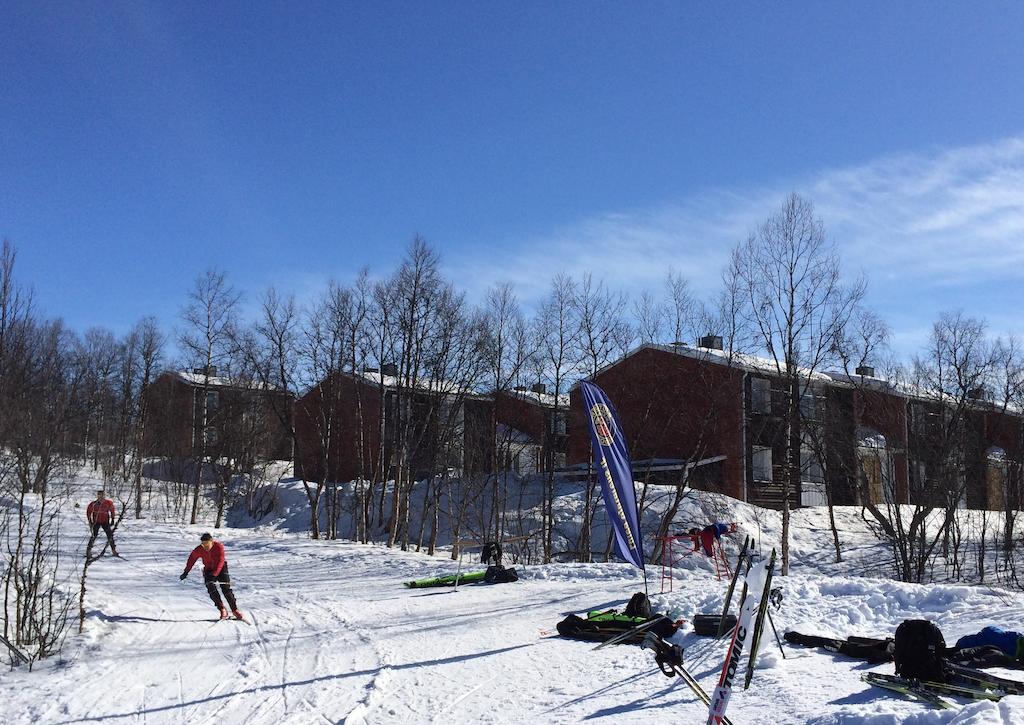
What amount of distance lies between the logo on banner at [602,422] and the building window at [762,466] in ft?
94.8

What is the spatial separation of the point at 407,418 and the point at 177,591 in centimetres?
1394

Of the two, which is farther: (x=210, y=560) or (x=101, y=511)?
(x=101, y=511)

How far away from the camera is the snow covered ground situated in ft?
26.0

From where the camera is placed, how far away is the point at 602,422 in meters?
11.9

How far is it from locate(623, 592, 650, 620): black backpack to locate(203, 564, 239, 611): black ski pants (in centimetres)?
648

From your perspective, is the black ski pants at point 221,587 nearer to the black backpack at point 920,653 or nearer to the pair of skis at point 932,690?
the pair of skis at point 932,690

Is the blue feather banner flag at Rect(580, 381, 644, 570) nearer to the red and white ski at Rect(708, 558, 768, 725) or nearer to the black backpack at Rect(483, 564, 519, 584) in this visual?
the black backpack at Rect(483, 564, 519, 584)

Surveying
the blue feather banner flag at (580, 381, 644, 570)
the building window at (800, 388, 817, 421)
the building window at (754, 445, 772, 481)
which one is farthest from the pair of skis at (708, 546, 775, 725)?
the building window at (754, 445, 772, 481)

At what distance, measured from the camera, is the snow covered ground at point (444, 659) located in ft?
26.0

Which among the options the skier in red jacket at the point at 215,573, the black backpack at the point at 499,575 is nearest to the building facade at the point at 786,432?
the black backpack at the point at 499,575

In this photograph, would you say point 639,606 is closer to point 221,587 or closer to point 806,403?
point 221,587

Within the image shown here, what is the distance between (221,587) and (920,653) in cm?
1066

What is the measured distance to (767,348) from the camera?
26.0 meters

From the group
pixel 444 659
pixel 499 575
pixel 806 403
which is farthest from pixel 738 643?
pixel 806 403
